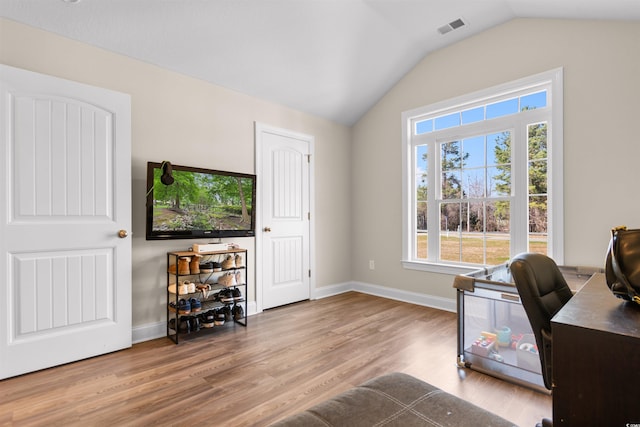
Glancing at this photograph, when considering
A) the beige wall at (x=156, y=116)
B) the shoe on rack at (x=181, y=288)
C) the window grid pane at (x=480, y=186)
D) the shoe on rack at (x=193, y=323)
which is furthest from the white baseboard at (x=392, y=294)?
the shoe on rack at (x=181, y=288)

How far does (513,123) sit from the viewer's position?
3211mm

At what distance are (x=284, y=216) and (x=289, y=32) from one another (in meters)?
2.01

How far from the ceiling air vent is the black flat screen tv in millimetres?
2575

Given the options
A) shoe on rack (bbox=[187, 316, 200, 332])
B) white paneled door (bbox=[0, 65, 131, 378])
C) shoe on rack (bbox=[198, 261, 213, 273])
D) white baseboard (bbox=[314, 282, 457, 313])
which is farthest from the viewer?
white baseboard (bbox=[314, 282, 457, 313])

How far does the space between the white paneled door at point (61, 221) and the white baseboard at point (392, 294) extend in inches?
97.9

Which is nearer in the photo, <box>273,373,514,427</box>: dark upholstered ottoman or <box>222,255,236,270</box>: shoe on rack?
<box>273,373,514,427</box>: dark upholstered ottoman

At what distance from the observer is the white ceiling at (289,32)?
2408 mm

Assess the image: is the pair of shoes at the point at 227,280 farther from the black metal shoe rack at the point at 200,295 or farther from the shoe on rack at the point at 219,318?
the shoe on rack at the point at 219,318

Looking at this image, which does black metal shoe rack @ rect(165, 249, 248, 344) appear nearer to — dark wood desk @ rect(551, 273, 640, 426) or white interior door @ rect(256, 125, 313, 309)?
white interior door @ rect(256, 125, 313, 309)

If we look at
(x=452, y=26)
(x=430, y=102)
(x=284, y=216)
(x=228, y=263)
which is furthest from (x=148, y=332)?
(x=452, y=26)

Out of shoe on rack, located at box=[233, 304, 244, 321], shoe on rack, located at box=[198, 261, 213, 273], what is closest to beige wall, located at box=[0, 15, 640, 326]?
shoe on rack, located at box=[198, 261, 213, 273]

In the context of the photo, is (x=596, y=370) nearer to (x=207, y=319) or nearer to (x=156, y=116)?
(x=207, y=319)

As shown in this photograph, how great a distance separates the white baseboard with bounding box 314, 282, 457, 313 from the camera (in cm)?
364

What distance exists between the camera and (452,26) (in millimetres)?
3312
